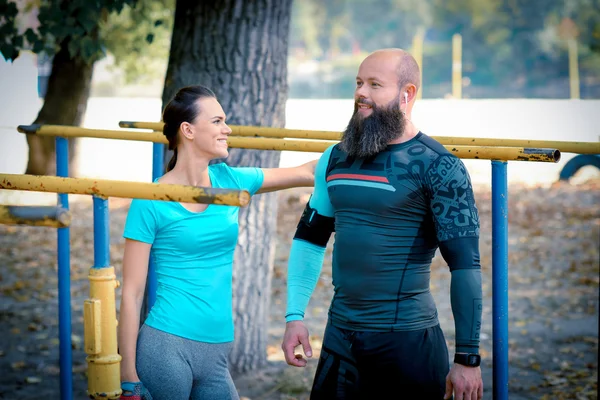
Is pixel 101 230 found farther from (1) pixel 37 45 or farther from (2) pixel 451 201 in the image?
(1) pixel 37 45

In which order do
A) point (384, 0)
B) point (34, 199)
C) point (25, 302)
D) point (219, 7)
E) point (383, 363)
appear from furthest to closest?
point (384, 0) < point (34, 199) < point (25, 302) < point (219, 7) < point (383, 363)

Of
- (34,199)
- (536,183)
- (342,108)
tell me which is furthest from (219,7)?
(342,108)

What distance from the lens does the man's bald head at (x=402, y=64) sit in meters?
2.64

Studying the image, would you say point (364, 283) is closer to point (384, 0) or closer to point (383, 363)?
point (383, 363)

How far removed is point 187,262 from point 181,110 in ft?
1.63

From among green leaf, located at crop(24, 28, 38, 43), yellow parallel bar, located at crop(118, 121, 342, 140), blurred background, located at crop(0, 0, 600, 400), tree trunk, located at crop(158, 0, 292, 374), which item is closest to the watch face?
blurred background, located at crop(0, 0, 600, 400)

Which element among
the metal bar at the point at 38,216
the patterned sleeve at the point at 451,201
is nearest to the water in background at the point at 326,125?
the patterned sleeve at the point at 451,201

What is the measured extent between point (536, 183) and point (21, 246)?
8753mm

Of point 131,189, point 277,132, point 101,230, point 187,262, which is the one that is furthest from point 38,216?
point 277,132

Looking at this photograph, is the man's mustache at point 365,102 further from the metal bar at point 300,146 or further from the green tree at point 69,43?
the green tree at point 69,43

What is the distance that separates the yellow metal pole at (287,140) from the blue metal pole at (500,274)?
1.30 ft

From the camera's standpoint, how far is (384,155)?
8.60ft

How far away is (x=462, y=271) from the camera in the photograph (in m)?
2.47

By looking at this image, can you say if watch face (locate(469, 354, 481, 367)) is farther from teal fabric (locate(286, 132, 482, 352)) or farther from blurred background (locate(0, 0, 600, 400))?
blurred background (locate(0, 0, 600, 400))
